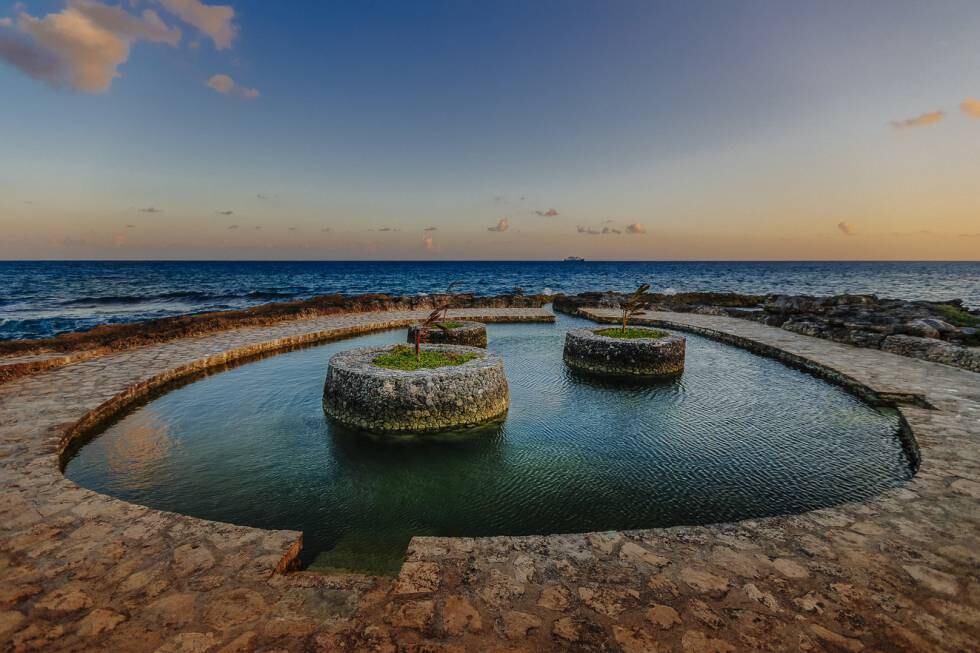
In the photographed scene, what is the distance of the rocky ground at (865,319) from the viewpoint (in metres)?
11.9

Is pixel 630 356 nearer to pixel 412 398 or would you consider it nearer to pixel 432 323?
pixel 432 323

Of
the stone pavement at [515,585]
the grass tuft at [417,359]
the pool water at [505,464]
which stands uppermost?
the grass tuft at [417,359]

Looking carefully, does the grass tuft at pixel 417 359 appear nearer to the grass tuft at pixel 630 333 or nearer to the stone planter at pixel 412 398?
the stone planter at pixel 412 398

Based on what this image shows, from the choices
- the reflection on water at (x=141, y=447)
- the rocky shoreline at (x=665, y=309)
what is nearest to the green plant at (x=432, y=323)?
the reflection on water at (x=141, y=447)

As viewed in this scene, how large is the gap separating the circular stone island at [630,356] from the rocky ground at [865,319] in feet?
20.6

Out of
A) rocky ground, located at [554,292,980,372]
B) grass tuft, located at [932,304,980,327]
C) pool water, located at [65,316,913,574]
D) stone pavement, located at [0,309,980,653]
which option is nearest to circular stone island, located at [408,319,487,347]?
pool water, located at [65,316,913,574]

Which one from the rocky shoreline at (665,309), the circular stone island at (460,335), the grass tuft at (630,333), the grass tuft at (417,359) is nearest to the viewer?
the grass tuft at (417,359)

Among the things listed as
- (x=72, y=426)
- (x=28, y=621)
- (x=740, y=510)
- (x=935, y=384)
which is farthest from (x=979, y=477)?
(x=72, y=426)

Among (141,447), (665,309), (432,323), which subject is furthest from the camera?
(665,309)

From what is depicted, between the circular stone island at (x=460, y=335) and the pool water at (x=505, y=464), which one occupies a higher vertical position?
the circular stone island at (x=460, y=335)

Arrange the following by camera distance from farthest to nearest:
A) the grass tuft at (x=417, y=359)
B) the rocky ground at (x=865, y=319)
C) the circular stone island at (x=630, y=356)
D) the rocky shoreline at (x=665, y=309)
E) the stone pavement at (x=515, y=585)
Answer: the rocky ground at (x=865, y=319) → the rocky shoreline at (x=665, y=309) → the circular stone island at (x=630, y=356) → the grass tuft at (x=417, y=359) → the stone pavement at (x=515, y=585)

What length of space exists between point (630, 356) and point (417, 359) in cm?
554

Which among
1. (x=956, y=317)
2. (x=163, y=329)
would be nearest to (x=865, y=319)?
(x=956, y=317)

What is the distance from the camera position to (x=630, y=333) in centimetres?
1300
